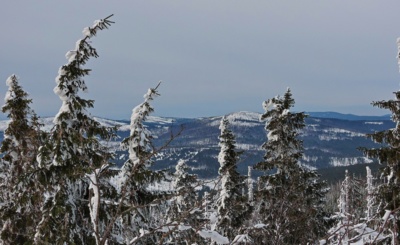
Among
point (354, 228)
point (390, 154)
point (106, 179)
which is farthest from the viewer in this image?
point (390, 154)

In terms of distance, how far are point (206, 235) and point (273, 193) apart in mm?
16130

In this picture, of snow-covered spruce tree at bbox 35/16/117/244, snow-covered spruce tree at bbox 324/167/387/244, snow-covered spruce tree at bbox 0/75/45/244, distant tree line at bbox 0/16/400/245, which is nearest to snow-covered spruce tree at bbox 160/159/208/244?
distant tree line at bbox 0/16/400/245

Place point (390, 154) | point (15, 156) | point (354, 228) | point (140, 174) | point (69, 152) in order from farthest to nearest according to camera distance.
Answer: point (15, 156), point (390, 154), point (140, 174), point (69, 152), point (354, 228)

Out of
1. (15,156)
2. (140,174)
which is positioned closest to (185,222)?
(140,174)

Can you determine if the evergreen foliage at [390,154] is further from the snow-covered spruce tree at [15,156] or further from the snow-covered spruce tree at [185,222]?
the snow-covered spruce tree at [15,156]

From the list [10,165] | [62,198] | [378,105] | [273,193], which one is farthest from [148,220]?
[378,105]

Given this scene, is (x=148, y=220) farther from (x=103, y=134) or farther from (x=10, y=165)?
(x=10, y=165)

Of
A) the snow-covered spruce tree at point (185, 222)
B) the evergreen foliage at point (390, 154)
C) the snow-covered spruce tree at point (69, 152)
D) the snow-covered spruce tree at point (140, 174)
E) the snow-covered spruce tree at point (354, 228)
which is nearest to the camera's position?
the snow-covered spruce tree at point (185, 222)

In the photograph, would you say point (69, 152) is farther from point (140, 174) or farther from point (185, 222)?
point (185, 222)

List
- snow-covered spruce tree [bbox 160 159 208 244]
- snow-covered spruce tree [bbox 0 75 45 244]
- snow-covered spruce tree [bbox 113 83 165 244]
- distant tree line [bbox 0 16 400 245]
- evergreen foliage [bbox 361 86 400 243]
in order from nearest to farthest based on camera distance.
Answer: snow-covered spruce tree [bbox 160 159 208 244] → distant tree line [bbox 0 16 400 245] → snow-covered spruce tree [bbox 113 83 165 244] → evergreen foliage [bbox 361 86 400 243] → snow-covered spruce tree [bbox 0 75 45 244]

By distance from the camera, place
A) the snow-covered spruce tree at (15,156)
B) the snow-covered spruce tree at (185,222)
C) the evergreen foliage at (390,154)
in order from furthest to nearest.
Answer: the snow-covered spruce tree at (15,156)
the evergreen foliage at (390,154)
the snow-covered spruce tree at (185,222)

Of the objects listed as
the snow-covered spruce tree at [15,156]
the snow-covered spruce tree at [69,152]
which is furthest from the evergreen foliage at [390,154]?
the snow-covered spruce tree at [15,156]

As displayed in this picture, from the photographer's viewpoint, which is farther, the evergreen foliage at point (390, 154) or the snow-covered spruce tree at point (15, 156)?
the snow-covered spruce tree at point (15, 156)

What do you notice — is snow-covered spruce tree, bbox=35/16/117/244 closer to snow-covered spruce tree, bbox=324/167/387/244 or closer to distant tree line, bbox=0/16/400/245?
distant tree line, bbox=0/16/400/245
